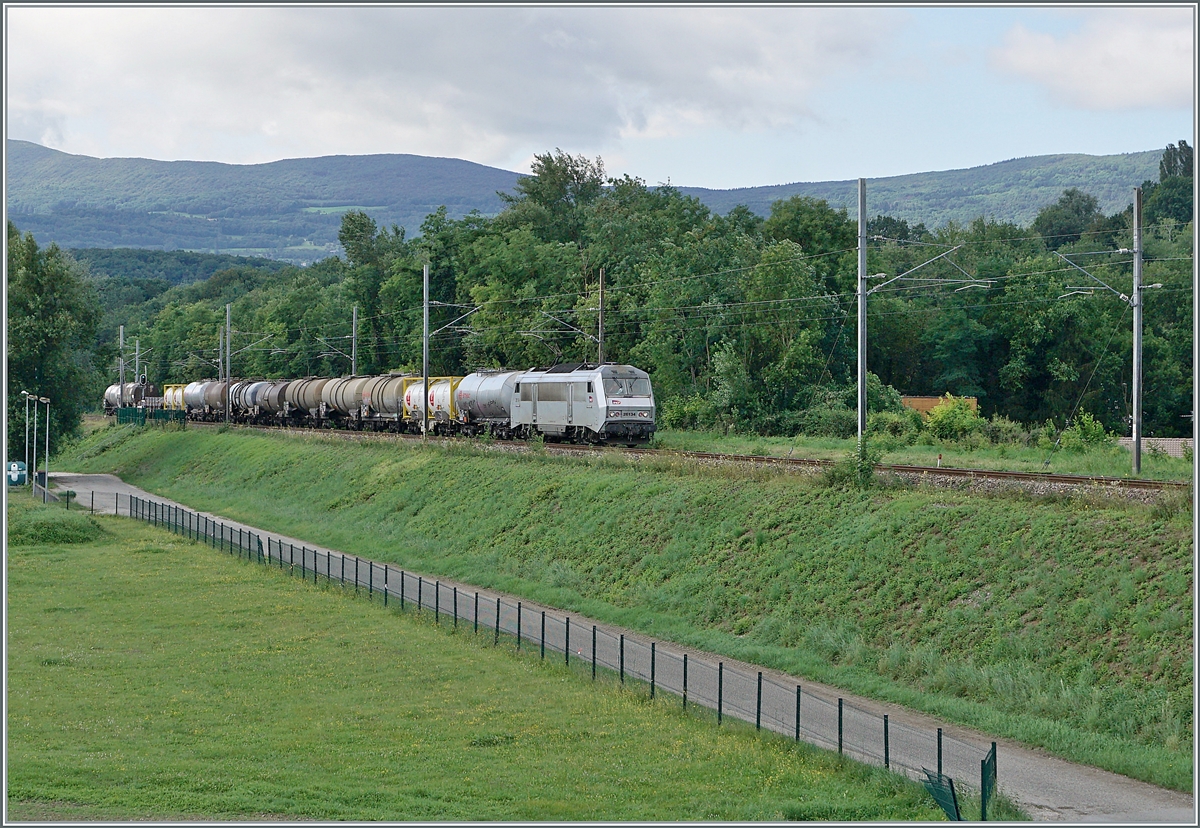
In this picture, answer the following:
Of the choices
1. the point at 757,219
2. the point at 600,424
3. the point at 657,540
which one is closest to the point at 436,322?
the point at 757,219

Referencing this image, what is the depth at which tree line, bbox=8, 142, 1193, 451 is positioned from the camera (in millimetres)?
73000

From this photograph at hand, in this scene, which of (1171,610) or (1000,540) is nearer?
(1171,610)

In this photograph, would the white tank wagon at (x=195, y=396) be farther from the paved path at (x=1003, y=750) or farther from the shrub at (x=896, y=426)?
the paved path at (x=1003, y=750)

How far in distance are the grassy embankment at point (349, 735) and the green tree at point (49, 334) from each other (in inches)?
1833

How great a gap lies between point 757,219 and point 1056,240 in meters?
37.2

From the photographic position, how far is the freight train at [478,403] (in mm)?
53812

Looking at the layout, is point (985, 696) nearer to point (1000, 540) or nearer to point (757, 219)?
point (1000, 540)

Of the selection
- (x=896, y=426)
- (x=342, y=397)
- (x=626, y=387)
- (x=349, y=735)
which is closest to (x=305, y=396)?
(x=342, y=397)

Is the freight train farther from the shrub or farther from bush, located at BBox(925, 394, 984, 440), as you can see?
bush, located at BBox(925, 394, 984, 440)

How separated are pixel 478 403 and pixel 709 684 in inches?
1503

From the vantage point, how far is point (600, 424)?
175ft

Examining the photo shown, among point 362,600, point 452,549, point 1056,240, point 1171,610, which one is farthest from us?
point 1056,240

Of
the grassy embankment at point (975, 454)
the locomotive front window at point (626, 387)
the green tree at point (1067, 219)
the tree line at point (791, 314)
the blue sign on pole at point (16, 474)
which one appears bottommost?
the blue sign on pole at point (16, 474)

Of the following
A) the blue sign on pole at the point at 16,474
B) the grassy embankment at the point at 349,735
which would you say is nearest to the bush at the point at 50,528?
the grassy embankment at the point at 349,735
